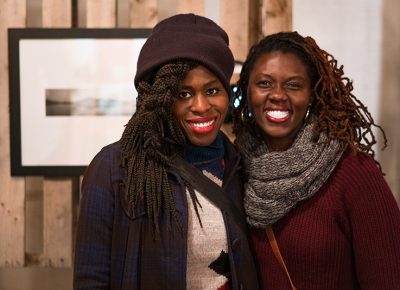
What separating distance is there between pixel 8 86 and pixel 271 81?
146 cm

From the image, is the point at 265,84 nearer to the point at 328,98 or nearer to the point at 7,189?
the point at 328,98

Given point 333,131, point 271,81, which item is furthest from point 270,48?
point 333,131

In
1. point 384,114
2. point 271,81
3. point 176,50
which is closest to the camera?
point 176,50

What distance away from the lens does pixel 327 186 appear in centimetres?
145

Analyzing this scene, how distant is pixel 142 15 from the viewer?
7.91 feet

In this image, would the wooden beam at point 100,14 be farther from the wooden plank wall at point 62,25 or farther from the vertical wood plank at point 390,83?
the vertical wood plank at point 390,83

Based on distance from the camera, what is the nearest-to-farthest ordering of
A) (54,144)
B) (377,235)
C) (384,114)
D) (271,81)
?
(377,235) < (271,81) < (54,144) < (384,114)

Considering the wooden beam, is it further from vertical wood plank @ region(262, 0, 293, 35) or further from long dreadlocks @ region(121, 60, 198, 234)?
long dreadlocks @ region(121, 60, 198, 234)

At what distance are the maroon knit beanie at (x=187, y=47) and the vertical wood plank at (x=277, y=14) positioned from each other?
1.08 meters

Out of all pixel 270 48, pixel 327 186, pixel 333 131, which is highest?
pixel 270 48

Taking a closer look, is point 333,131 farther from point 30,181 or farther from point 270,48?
point 30,181

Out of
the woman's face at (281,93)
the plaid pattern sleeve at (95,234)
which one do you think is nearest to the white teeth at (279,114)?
the woman's face at (281,93)

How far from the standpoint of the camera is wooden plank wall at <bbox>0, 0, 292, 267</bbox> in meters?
2.39

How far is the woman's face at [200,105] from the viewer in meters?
1.33
